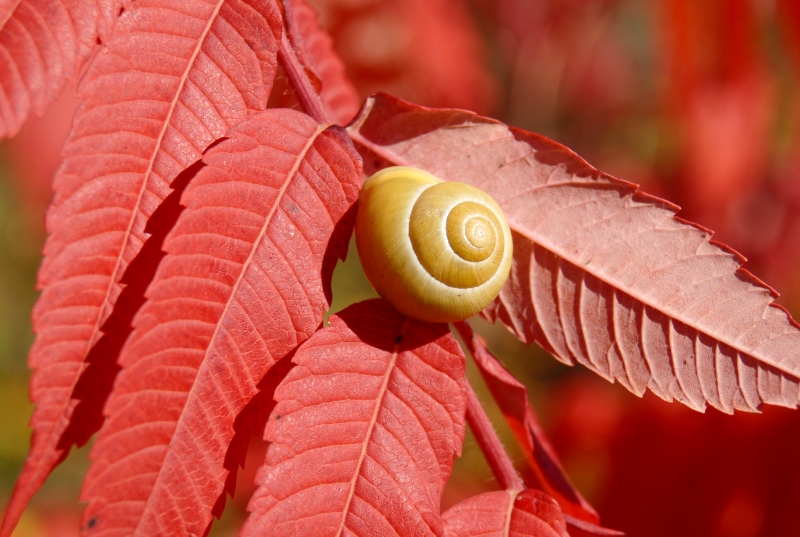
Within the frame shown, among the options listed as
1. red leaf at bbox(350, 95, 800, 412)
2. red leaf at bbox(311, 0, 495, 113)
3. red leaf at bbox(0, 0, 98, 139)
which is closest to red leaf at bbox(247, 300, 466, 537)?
red leaf at bbox(350, 95, 800, 412)

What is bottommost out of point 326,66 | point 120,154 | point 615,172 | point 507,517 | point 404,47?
point 507,517

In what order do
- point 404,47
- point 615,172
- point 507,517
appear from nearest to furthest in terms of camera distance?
1. point 507,517
2. point 404,47
3. point 615,172

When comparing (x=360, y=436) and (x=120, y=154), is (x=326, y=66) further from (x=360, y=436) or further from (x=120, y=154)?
(x=360, y=436)

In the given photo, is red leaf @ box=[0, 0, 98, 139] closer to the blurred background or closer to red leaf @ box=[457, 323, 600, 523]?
red leaf @ box=[457, 323, 600, 523]

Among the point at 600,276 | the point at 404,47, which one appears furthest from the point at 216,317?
the point at 404,47

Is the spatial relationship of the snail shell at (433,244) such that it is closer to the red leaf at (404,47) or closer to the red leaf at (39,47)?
the red leaf at (39,47)

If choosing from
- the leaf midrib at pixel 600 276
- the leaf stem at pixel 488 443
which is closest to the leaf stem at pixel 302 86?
the leaf midrib at pixel 600 276
